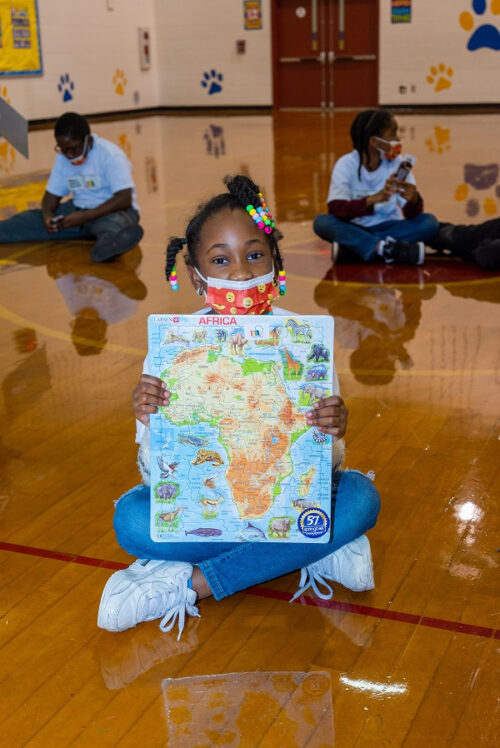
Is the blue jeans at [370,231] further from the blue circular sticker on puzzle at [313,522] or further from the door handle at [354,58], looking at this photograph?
the door handle at [354,58]

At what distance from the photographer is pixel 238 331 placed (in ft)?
5.86

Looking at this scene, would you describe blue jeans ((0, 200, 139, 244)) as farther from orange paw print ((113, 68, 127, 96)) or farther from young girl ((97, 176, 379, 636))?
orange paw print ((113, 68, 127, 96))

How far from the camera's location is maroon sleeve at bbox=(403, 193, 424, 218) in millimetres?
5129

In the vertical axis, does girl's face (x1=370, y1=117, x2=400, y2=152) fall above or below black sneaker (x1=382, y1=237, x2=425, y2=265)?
above

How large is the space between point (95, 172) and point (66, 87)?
9531 millimetres

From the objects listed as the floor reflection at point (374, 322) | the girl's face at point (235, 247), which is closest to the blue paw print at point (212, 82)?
the floor reflection at point (374, 322)

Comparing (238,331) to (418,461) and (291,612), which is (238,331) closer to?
(291,612)

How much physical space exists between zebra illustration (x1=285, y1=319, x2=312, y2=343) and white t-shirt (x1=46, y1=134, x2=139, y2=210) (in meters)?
4.14

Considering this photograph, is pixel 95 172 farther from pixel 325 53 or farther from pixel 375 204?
pixel 325 53

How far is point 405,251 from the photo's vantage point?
5.07m

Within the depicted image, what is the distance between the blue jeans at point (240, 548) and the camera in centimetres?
199

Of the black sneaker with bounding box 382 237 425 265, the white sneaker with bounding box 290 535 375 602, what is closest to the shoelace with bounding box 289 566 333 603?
the white sneaker with bounding box 290 535 375 602

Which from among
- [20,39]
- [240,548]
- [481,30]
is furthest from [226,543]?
[481,30]

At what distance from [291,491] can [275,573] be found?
0.29m
